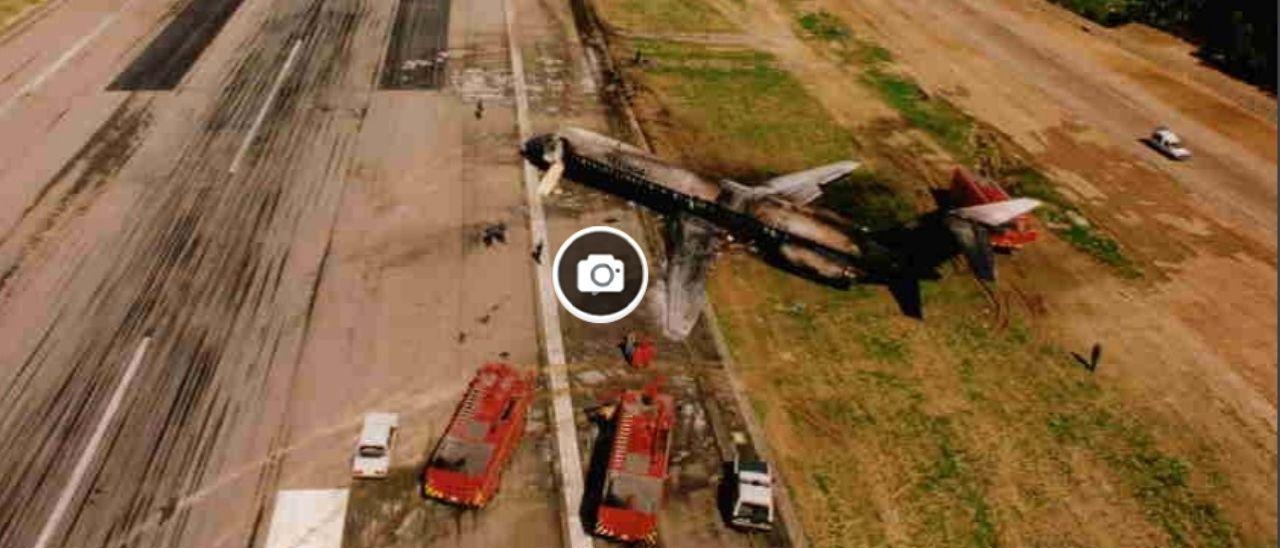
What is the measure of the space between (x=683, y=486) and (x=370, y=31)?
5285 cm

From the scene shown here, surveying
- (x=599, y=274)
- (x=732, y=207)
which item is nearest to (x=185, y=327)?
(x=599, y=274)

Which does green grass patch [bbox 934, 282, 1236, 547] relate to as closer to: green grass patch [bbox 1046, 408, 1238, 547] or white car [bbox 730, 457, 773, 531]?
green grass patch [bbox 1046, 408, 1238, 547]

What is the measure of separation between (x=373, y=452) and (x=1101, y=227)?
139 feet

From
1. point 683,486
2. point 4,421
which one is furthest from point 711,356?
point 4,421

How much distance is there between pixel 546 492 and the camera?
33.3 m

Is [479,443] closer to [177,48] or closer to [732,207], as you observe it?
[732,207]

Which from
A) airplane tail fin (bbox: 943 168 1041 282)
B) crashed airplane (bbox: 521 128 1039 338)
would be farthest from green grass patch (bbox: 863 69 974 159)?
airplane tail fin (bbox: 943 168 1041 282)

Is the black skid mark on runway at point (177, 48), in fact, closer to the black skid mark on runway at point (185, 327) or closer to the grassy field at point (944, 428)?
the black skid mark on runway at point (185, 327)

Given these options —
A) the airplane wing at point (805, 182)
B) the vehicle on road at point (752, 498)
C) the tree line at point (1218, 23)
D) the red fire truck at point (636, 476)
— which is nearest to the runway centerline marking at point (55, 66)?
the airplane wing at point (805, 182)

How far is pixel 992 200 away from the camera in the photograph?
4947cm

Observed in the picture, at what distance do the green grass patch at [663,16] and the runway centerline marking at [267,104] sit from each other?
25.3 meters

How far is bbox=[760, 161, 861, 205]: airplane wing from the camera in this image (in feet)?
163

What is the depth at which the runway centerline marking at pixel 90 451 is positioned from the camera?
3098 centimetres

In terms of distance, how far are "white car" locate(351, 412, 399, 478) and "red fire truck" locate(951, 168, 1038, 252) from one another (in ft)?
104
